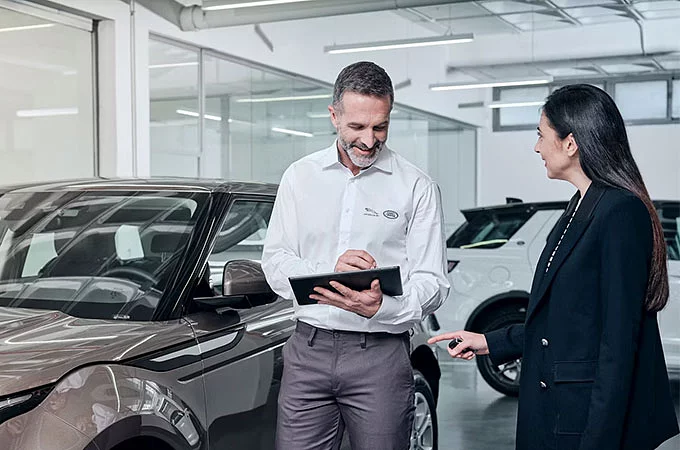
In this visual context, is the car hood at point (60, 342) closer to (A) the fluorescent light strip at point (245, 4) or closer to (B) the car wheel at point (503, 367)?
(B) the car wheel at point (503, 367)

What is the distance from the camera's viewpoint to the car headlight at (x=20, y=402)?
2055mm

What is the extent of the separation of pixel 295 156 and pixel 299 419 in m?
7.51

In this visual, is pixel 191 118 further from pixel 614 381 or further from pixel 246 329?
pixel 614 381

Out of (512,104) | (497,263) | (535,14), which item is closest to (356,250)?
(497,263)

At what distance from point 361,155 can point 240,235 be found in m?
0.92

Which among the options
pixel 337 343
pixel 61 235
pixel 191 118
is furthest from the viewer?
pixel 191 118

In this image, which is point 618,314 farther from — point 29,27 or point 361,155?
point 29,27

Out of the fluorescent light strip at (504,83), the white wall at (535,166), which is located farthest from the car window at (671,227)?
the fluorescent light strip at (504,83)

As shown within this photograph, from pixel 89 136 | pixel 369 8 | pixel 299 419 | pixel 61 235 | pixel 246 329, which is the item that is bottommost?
pixel 299 419

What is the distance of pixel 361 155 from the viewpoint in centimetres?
248

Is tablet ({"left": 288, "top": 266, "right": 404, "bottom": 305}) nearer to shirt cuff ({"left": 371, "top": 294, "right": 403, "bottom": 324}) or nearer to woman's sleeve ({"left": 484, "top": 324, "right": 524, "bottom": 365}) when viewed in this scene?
shirt cuff ({"left": 371, "top": 294, "right": 403, "bottom": 324})

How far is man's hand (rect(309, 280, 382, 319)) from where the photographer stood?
226 centimetres

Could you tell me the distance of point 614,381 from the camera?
6.54 ft

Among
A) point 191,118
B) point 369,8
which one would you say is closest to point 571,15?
point 369,8
